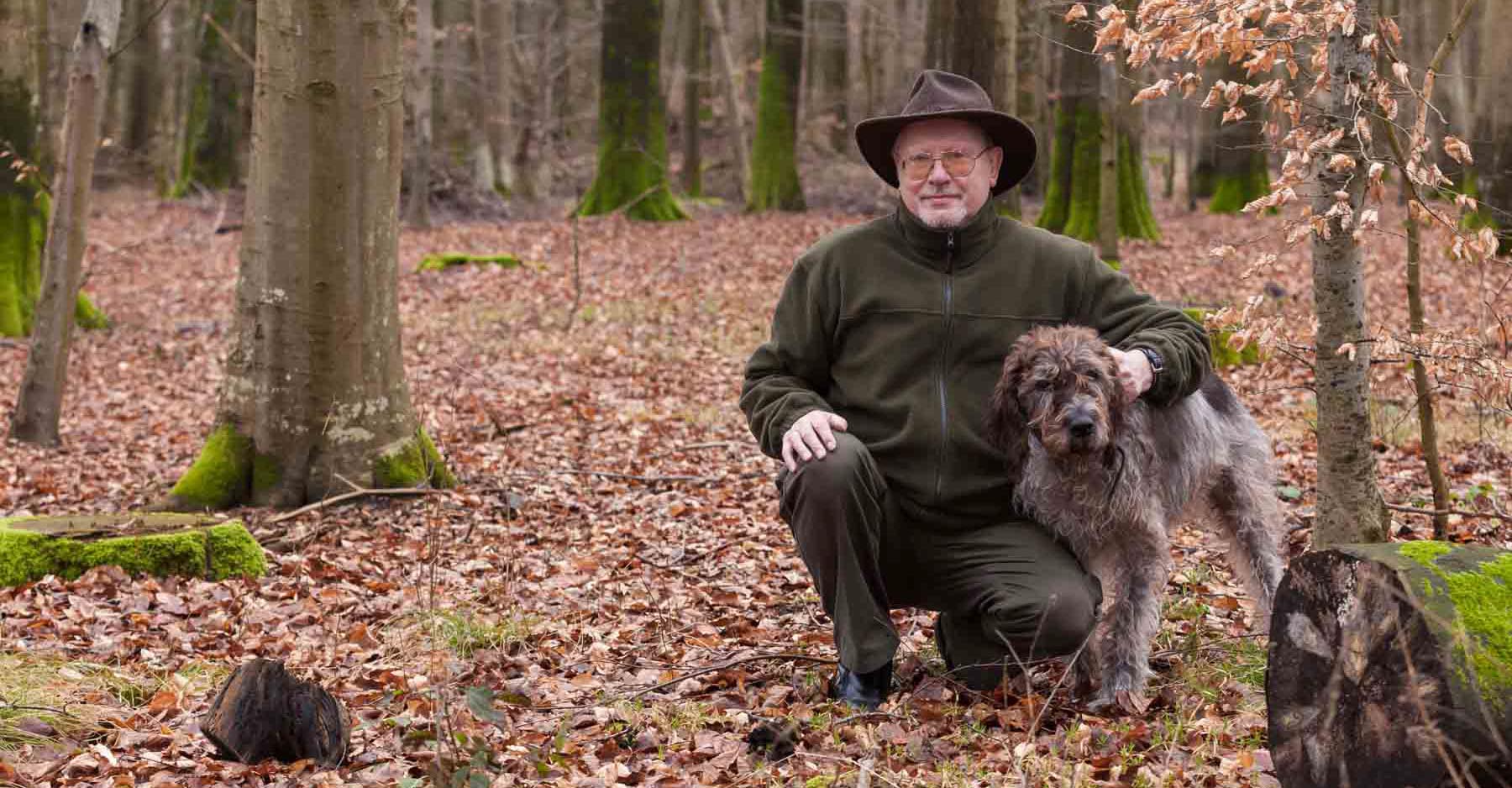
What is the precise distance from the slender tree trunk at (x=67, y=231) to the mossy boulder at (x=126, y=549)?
3184 millimetres

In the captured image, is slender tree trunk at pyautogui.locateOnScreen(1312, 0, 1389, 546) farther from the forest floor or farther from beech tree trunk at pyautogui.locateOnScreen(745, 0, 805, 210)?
beech tree trunk at pyautogui.locateOnScreen(745, 0, 805, 210)

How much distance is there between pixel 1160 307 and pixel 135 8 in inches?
1332

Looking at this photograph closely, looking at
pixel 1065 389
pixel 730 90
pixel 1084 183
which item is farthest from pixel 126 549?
pixel 730 90

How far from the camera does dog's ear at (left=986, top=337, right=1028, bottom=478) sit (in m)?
4.31

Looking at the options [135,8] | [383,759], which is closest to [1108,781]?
[383,759]

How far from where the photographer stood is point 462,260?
59.1 ft

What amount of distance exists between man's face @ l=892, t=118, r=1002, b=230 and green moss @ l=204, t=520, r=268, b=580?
12.8 feet

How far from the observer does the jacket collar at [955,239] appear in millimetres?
4648

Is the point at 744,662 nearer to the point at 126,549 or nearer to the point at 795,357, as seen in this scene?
the point at 795,357

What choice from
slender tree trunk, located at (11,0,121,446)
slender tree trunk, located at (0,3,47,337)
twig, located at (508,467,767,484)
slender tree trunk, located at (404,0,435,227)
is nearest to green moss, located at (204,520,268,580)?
twig, located at (508,467,767,484)

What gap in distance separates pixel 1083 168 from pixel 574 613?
13085 millimetres

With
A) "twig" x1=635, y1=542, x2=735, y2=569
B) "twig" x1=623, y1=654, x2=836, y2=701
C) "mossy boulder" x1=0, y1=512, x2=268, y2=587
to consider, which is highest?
"mossy boulder" x1=0, y1=512, x2=268, y2=587

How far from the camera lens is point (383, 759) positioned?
4246mm

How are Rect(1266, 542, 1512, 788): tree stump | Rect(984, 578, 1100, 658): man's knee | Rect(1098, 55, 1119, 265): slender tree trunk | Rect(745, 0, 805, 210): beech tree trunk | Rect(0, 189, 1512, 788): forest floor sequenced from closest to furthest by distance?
Rect(1266, 542, 1512, 788): tree stump, Rect(0, 189, 1512, 788): forest floor, Rect(984, 578, 1100, 658): man's knee, Rect(1098, 55, 1119, 265): slender tree trunk, Rect(745, 0, 805, 210): beech tree trunk
